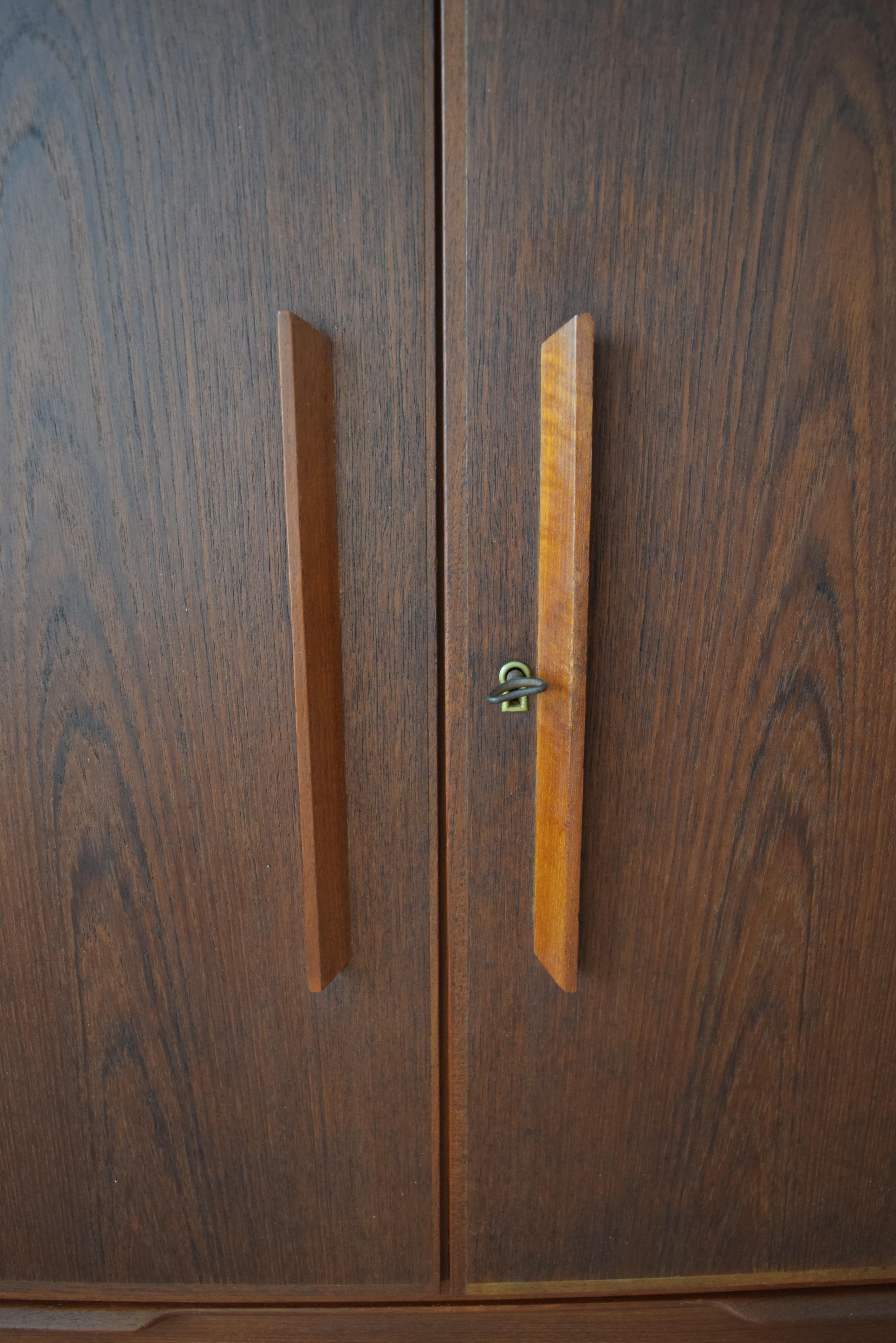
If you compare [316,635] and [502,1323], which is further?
[502,1323]

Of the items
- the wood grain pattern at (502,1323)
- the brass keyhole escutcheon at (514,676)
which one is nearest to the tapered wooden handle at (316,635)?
the brass keyhole escutcheon at (514,676)

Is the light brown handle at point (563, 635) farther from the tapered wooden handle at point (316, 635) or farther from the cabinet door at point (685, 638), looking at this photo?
the tapered wooden handle at point (316, 635)

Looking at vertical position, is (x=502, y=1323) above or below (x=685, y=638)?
below

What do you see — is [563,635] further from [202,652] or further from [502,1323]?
[502,1323]

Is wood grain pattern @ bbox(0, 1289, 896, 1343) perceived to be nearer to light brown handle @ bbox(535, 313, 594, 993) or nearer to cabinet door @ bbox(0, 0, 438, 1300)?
cabinet door @ bbox(0, 0, 438, 1300)

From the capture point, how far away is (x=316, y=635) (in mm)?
554

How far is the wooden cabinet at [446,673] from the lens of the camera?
0.52 m

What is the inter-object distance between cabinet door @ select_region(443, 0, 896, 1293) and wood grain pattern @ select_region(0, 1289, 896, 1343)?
1.1 inches

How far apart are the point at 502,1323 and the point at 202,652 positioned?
72 centimetres

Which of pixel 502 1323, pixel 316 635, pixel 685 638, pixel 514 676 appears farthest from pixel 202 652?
pixel 502 1323

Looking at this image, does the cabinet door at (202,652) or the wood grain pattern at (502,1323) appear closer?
the cabinet door at (202,652)

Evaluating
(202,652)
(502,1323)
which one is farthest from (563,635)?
(502,1323)

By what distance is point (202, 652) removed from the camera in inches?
23.2

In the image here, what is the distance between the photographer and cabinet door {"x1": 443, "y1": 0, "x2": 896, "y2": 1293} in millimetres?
516
